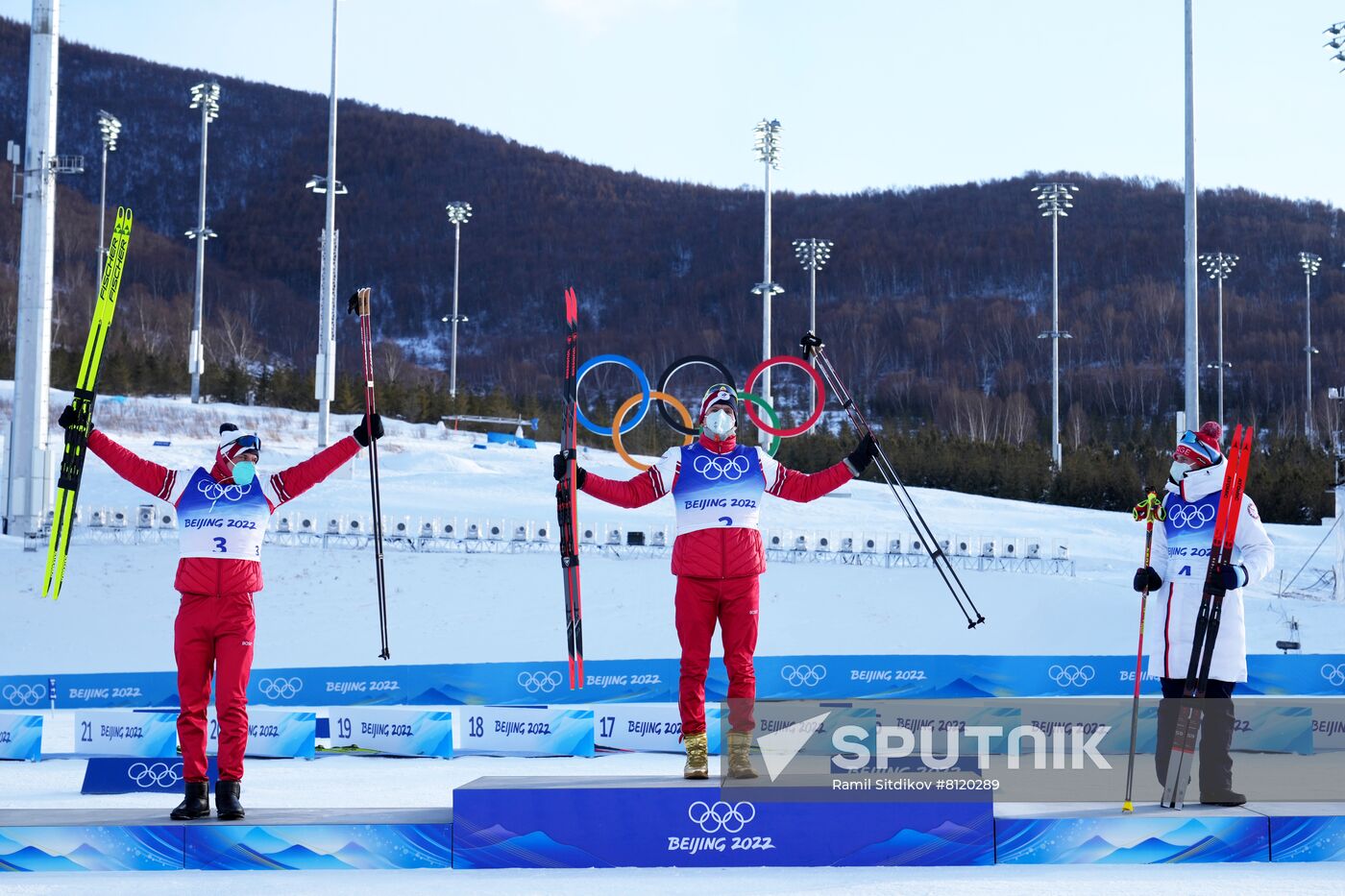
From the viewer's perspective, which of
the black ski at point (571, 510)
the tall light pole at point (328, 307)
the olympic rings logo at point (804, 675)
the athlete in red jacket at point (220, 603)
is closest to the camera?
the athlete in red jacket at point (220, 603)

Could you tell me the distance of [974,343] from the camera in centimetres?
10038

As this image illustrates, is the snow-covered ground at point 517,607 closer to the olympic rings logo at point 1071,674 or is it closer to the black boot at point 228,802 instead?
the olympic rings logo at point 1071,674

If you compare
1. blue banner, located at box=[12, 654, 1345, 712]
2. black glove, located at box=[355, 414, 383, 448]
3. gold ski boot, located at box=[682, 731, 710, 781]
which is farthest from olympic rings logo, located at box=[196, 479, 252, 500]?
blue banner, located at box=[12, 654, 1345, 712]

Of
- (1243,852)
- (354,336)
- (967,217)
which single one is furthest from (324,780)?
(967,217)

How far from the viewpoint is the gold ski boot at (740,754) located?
6.27 metres

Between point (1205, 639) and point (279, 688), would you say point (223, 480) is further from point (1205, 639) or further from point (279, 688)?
point (279, 688)

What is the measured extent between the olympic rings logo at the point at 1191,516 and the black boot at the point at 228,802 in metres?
5.01

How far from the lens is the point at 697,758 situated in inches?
253

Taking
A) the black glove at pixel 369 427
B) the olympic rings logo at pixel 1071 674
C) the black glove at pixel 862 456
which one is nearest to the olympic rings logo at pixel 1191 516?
the black glove at pixel 862 456

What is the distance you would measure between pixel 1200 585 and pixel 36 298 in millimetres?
19349

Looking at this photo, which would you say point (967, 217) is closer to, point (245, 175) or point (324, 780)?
point (245, 175)

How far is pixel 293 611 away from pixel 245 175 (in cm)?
13712

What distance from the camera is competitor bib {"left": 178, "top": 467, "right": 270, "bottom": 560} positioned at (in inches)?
249

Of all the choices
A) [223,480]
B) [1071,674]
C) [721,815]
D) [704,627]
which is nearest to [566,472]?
[704,627]
